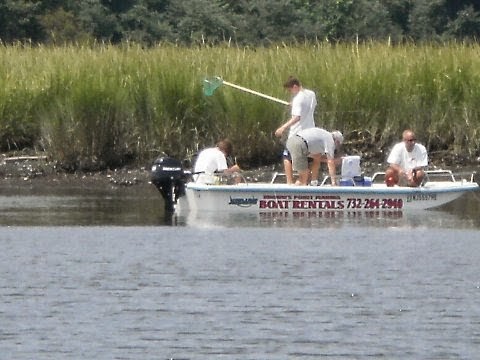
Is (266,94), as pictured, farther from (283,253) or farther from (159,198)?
(283,253)

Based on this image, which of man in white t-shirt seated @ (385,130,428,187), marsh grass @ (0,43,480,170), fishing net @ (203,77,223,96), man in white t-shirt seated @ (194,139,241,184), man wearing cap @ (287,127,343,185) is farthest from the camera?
marsh grass @ (0,43,480,170)

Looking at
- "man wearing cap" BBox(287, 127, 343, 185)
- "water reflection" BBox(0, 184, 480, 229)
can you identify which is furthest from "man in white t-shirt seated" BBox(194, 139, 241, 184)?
"man wearing cap" BBox(287, 127, 343, 185)

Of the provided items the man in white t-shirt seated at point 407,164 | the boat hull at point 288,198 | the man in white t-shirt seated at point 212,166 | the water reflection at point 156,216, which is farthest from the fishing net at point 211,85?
the man in white t-shirt seated at point 407,164

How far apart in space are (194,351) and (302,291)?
2621mm

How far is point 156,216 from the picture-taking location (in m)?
21.4

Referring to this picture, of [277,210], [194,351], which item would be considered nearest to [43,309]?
[194,351]

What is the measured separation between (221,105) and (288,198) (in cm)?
527

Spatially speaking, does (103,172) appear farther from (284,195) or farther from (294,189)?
(294,189)

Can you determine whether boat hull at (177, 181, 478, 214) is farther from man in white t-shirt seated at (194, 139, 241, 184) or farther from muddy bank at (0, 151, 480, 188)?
muddy bank at (0, 151, 480, 188)

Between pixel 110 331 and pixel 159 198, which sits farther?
pixel 159 198

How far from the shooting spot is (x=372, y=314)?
1387 centimetres

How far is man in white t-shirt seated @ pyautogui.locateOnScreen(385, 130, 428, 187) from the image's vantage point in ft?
71.7

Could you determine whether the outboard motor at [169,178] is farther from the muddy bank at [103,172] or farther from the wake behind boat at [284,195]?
the muddy bank at [103,172]

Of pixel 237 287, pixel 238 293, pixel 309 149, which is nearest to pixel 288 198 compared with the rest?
pixel 309 149
